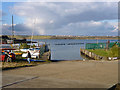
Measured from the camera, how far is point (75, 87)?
25.7 ft

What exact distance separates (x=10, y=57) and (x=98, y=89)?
1253 centimetres

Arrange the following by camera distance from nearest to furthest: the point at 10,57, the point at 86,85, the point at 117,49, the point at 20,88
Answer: the point at 20,88 → the point at 86,85 → the point at 10,57 → the point at 117,49

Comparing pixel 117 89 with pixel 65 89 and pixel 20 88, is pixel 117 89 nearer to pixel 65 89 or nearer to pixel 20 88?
pixel 65 89

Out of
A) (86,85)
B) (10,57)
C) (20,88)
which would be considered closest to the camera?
(20,88)

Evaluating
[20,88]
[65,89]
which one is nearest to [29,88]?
[20,88]

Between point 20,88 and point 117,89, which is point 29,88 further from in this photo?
point 117,89

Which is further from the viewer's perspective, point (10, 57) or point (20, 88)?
point (10, 57)

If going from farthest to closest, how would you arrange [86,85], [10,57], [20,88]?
[10,57], [86,85], [20,88]

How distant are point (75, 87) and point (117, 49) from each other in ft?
78.2

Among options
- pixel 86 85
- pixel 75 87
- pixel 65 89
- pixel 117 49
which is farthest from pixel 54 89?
pixel 117 49

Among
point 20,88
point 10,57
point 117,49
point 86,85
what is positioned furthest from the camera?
point 117,49

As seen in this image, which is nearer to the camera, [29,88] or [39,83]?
[29,88]

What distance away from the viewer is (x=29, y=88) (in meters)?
7.49

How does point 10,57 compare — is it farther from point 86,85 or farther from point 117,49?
point 117,49
